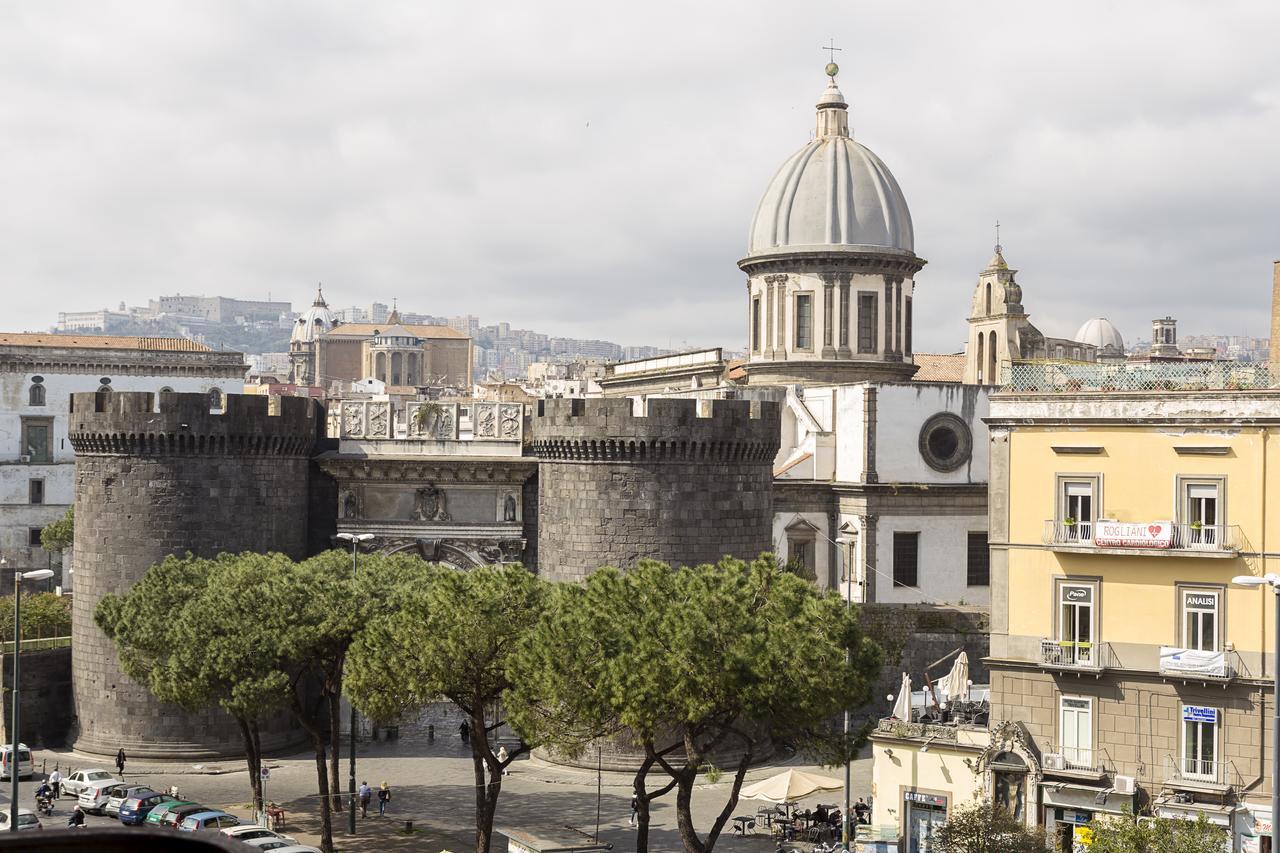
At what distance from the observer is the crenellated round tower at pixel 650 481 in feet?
146

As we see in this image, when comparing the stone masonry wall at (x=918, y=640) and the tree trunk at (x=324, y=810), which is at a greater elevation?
the stone masonry wall at (x=918, y=640)

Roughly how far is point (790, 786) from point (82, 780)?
19259mm

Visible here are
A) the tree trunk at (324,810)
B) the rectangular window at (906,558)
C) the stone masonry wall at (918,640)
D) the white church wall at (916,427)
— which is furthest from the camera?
the white church wall at (916,427)

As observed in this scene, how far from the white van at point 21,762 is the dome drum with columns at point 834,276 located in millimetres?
31438

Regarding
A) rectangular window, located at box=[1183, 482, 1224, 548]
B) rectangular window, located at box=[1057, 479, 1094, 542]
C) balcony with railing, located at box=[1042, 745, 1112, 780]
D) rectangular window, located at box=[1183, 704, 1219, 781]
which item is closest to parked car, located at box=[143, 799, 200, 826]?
balcony with railing, located at box=[1042, 745, 1112, 780]

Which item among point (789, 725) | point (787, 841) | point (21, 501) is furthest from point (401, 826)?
point (21, 501)

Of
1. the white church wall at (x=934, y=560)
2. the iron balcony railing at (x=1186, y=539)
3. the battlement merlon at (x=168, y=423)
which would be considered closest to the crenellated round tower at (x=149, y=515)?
the battlement merlon at (x=168, y=423)

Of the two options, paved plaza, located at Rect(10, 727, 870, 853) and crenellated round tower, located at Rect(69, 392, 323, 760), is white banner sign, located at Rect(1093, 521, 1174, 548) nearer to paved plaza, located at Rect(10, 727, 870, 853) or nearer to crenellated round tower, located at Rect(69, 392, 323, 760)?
paved plaza, located at Rect(10, 727, 870, 853)

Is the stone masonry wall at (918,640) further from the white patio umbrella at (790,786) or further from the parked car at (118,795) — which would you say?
the parked car at (118,795)

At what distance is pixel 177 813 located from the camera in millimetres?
37031

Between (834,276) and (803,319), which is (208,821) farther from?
(834,276)

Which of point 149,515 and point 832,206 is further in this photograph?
point 832,206

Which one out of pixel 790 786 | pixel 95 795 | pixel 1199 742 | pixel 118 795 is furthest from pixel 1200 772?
pixel 95 795

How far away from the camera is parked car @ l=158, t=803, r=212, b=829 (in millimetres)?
36688
